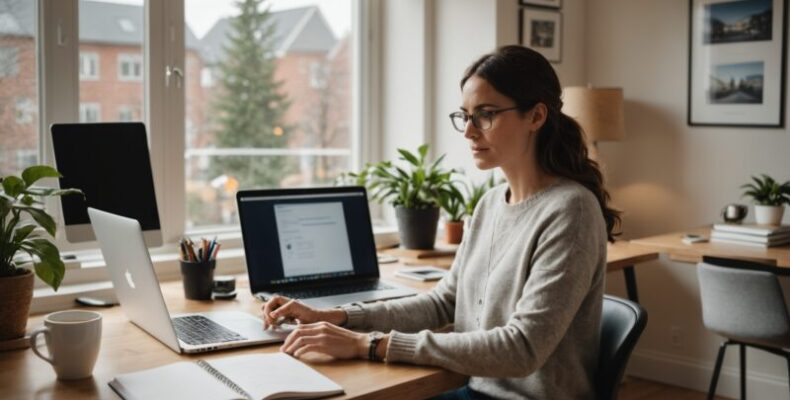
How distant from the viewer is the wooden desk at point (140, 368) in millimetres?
1618

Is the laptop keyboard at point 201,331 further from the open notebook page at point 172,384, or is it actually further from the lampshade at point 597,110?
the lampshade at point 597,110

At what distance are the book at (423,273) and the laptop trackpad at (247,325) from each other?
703 millimetres

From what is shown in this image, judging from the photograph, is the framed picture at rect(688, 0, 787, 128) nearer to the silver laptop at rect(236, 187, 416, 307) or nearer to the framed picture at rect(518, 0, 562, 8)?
the framed picture at rect(518, 0, 562, 8)

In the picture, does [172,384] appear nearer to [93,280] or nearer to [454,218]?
[93,280]

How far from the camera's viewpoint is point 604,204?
1.98 meters

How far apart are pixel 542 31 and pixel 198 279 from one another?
2.21m

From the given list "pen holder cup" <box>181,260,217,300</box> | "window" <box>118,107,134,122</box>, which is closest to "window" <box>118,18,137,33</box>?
"window" <box>118,107,134,122</box>

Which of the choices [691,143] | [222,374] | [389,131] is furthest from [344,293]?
[691,143]

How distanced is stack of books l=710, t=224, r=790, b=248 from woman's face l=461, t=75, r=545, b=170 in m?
1.79

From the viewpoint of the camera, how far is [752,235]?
338cm

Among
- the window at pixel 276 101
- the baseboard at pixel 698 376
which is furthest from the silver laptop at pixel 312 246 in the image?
the baseboard at pixel 698 376

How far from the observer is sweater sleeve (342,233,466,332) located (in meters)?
2.06

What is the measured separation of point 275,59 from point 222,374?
92.8 inches

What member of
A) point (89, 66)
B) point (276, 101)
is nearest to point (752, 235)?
point (276, 101)
